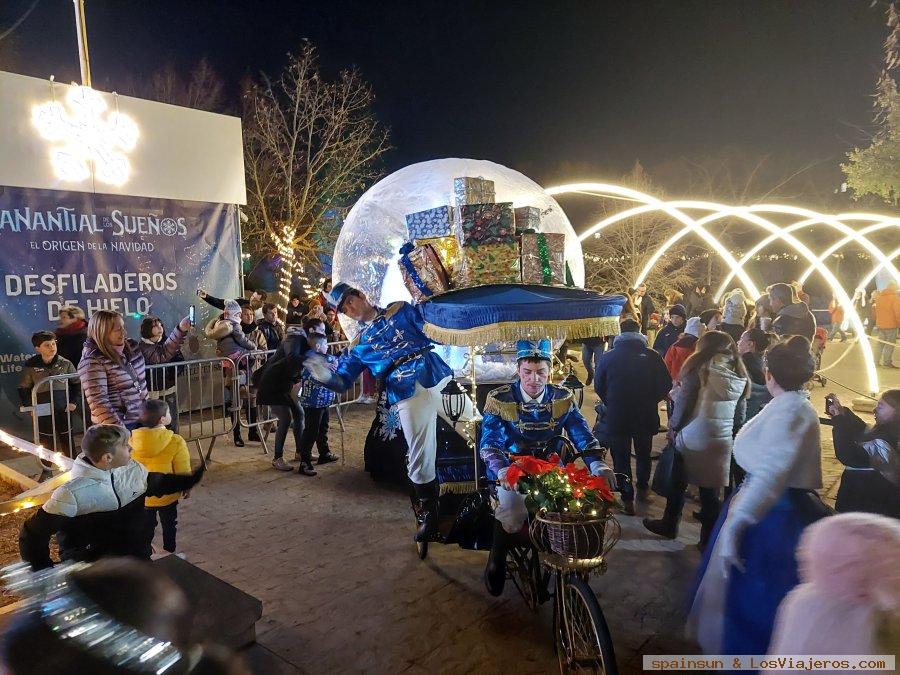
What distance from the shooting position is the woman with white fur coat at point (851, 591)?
5.40 feet

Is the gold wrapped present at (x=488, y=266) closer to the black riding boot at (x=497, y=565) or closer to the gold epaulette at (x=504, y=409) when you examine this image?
the gold epaulette at (x=504, y=409)

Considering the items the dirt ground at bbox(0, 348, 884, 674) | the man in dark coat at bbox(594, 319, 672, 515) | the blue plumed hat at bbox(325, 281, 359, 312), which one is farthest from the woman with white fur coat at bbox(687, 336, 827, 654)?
the blue plumed hat at bbox(325, 281, 359, 312)

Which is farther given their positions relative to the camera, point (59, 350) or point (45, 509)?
point (59, 350)

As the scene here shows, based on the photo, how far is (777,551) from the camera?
9.50ft

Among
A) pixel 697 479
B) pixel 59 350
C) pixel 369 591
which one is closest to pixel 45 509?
pixel 369 591

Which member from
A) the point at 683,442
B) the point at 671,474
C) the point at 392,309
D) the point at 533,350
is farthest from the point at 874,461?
the point at 392,309

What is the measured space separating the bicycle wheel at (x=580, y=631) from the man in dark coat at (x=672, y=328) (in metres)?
5.23

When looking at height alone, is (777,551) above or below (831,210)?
below

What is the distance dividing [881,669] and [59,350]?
27.7ft

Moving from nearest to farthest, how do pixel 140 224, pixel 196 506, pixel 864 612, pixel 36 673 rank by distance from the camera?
pixel 864 612
pixel 36 673
pixel 196 506
pixel 140 224

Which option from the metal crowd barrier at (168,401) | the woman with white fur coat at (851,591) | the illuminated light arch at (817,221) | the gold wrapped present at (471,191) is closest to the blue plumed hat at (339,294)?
the gold wrapped present at (471,191)

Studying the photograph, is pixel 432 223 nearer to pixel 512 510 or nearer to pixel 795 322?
pixel 512 510

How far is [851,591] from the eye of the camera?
1.69 metres

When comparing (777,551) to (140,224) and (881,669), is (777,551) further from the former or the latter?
(140,224)
